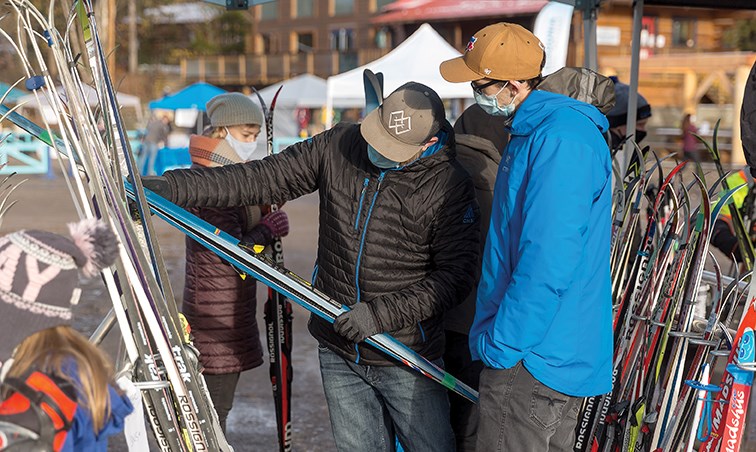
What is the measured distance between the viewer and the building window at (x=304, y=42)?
45219 millimetres

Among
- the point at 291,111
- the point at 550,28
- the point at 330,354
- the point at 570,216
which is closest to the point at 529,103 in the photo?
the point at 570,216

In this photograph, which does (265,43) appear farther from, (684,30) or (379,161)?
(379,161)

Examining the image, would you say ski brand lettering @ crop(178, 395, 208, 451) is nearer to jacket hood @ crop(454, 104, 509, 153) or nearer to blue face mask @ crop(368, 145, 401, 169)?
blue face mask @ crop(368, 145, 401, 169)

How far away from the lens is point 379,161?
114 inches

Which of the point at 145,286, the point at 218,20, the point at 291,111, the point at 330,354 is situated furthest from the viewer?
the point at 218,20

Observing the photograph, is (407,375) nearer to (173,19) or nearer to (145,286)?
(145,286)

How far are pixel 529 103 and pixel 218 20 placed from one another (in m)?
52.1

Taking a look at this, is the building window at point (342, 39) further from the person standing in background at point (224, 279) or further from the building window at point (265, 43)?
the person standing in background at point (224, 279)

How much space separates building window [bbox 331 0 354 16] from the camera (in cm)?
4312

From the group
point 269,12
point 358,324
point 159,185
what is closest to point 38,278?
point 159,185

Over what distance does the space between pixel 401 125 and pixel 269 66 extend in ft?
133

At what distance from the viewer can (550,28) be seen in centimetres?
1359

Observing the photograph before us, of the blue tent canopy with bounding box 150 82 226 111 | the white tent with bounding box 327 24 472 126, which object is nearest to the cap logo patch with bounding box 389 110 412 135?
the white tent with bounding box 327 24 472 126

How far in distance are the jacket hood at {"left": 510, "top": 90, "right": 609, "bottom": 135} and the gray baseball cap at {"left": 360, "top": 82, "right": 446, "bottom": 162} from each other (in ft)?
1.18
